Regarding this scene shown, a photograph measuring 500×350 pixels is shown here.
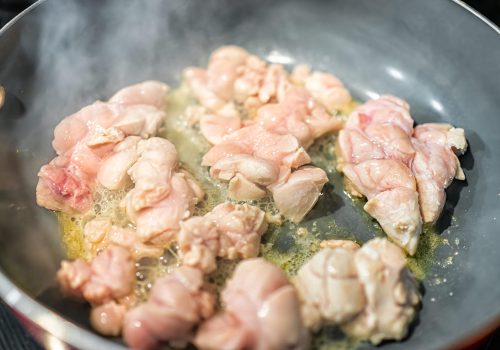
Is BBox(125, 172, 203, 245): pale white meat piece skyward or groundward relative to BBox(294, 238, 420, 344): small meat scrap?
groundward

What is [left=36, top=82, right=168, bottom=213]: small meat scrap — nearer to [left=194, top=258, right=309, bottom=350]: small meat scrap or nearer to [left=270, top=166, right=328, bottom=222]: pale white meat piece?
[left=270, top=166, right=328, bottom=222]: pale white meat piece

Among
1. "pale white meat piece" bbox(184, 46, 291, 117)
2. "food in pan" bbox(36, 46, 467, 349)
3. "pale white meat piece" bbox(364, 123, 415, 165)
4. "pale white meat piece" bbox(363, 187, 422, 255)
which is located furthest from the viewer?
"pale white meat piece" bbox(184, 46, 291, 117)

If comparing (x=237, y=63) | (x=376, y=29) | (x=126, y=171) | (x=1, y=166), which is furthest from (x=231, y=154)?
(x=376, y=29)

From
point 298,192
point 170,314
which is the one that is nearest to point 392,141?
point 298,192

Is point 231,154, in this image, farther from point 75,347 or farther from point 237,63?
point 75,347

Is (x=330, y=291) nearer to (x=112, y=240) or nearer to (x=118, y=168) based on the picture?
(x=112, y=240)

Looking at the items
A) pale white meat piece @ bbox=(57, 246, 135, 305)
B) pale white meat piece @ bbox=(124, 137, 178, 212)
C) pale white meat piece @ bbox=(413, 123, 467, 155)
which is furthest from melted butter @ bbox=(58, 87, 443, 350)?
pale white meat piece @ bbox=(413, 123, 467, 155)

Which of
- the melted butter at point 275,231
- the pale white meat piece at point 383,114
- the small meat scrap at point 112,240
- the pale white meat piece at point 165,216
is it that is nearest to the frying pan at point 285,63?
the melted butter at point 275,231
